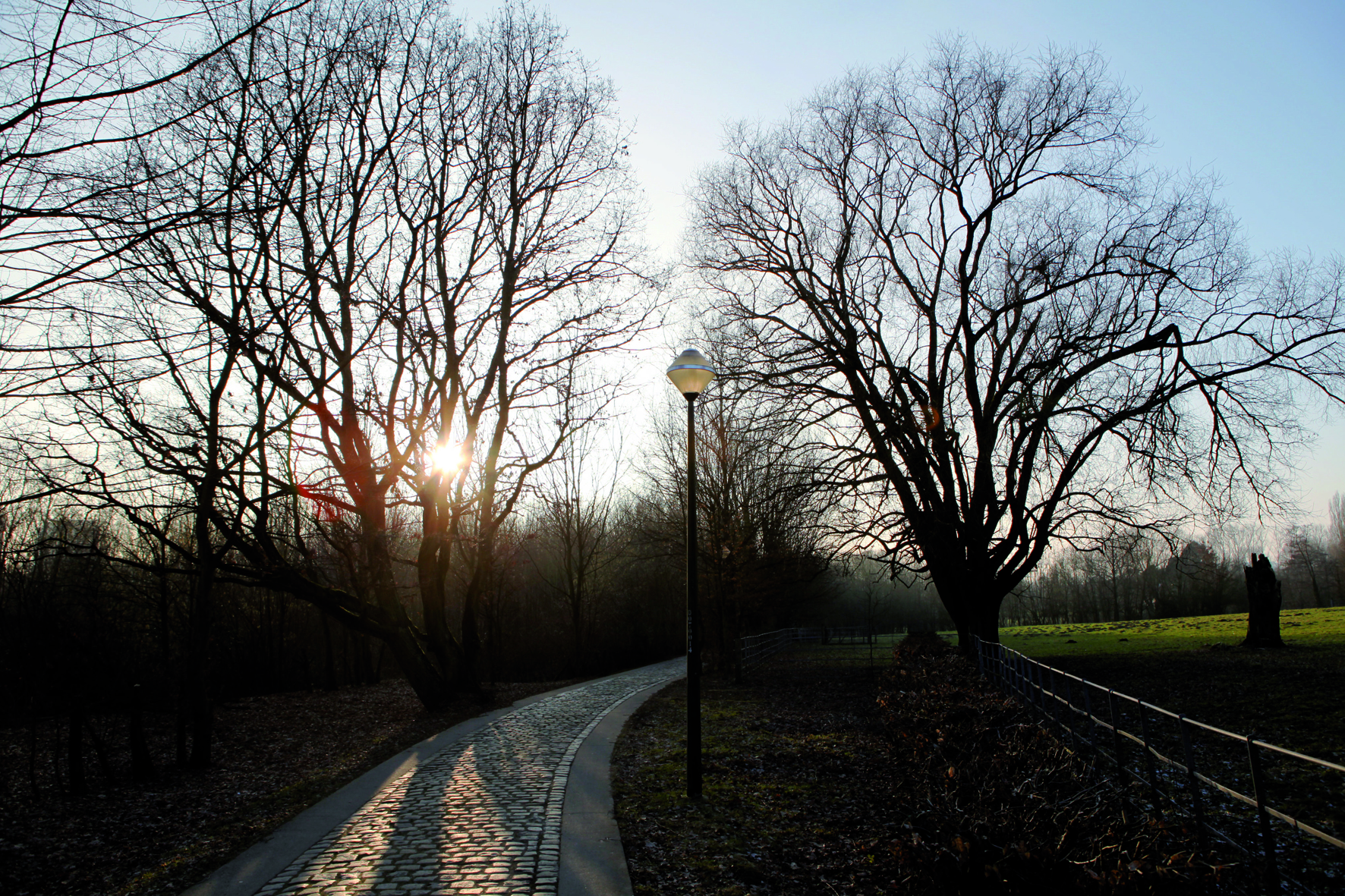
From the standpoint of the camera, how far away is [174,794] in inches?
407

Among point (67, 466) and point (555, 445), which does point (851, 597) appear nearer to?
point (555, 445)

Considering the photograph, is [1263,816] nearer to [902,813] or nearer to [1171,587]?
[902,813]

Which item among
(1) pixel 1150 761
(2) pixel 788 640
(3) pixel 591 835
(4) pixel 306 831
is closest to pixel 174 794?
(4) pixel 306 831

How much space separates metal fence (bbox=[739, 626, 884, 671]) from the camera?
1015 inches

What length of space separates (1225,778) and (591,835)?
764 cm

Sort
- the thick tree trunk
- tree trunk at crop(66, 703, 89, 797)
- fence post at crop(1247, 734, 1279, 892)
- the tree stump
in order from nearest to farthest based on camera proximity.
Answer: fence post at crop(1247, 734, 1279, 892) < tree trunk at crop(66, 703, 89, 797) < the thick tree trunk < the tree stump

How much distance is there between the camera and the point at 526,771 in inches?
365

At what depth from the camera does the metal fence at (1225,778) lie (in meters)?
4.21

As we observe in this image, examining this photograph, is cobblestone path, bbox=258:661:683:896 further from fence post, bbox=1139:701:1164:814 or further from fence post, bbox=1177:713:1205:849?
fence post, bbox=1139:701:1164:814

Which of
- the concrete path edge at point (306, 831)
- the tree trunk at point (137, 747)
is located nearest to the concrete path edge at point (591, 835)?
the concrete path edge at point (306, 831)

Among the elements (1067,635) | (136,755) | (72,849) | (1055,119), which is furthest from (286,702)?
(1067,635)

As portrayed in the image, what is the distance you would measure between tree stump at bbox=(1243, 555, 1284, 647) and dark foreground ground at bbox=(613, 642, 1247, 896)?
14.2 meters

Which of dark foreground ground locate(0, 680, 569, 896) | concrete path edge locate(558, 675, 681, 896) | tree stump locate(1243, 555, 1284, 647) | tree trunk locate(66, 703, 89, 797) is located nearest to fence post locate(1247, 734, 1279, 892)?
concrete path edge locate(558, 675, 681, 896)

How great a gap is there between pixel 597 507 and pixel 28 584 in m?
21.9
